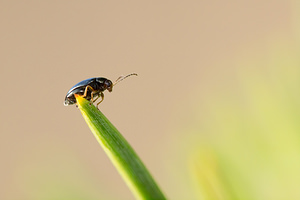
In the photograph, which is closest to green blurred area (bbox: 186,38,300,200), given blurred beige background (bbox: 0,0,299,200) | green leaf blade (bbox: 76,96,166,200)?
green leaf blade (bbox: 76,96,166,200)

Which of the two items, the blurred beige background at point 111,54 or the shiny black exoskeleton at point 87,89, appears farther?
the blurred beige background at point 111,54

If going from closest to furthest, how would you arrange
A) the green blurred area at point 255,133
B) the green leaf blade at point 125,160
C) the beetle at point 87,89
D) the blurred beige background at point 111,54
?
the green leaf blade at point 125,160 < the green blurred area at point 255,133 < the beetle at point 87,89 < the blurred beige background at point 111,54

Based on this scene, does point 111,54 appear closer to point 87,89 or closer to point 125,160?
point 87,89

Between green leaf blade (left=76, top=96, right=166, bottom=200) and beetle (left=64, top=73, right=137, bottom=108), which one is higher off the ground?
beetle (left=64, top=73, right=137, bottom=108)

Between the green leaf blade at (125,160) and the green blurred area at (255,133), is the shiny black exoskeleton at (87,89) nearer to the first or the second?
the green blurred area at (255,133)

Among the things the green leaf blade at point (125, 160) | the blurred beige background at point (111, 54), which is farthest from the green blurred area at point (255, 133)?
the blurred beige background at point (111, 54)

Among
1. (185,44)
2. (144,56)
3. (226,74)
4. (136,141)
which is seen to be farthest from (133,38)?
(226,74)

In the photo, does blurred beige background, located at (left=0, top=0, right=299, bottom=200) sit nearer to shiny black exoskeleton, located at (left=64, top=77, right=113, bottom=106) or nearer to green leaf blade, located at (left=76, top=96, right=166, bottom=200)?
shiny black exoskeleton, located at (left=64, top=77, right=113, bottom=106)

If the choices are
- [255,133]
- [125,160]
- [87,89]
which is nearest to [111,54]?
[87,89]

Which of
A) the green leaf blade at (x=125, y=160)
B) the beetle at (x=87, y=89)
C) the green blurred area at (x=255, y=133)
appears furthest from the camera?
the beetle at (x=87, y=89)
